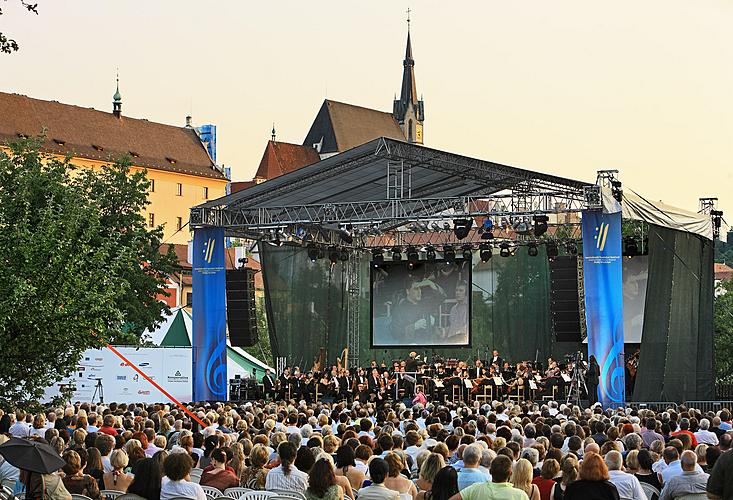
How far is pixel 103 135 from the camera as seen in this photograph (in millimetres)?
78938

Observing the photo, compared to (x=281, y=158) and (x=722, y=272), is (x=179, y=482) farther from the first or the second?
(x=722, y=272)

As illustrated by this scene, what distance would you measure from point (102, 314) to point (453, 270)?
1695 centimetres

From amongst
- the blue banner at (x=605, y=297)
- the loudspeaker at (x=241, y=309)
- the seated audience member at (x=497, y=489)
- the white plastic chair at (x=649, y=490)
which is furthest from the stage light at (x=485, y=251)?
the seated audience member at (x=497, y=489)

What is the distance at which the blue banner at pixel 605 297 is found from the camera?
2342 centimetres

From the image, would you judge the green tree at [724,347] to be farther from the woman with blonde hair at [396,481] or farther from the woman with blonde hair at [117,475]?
the woman with blonde hair at [396,481]

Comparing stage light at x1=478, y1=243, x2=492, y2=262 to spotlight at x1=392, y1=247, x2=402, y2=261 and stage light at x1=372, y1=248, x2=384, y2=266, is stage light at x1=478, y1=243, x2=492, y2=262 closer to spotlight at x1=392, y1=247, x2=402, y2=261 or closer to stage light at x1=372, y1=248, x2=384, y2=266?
spotlight at x1=392, y1=247, x2=402, y2=261

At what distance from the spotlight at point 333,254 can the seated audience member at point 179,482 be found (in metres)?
23.5

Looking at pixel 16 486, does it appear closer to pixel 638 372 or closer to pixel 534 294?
pixel 638 372

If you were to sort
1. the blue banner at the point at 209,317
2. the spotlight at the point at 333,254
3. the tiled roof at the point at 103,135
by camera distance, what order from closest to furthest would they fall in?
the blue banner at the point at 209,317 < the spotlight at the point at 333,254 < the tiled roof at the point at 103,135

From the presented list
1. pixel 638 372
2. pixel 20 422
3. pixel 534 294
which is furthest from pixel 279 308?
pixel 20 422

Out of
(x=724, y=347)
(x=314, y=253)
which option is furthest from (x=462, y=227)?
(x=724, y=347)

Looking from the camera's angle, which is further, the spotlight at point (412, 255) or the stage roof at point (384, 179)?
the spotlight at point (412, 255)

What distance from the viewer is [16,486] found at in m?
9.32

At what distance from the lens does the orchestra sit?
2659cm
